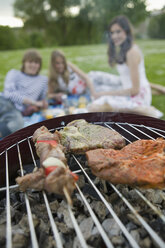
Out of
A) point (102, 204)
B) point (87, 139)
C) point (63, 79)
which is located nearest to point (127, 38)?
point (63, 79)

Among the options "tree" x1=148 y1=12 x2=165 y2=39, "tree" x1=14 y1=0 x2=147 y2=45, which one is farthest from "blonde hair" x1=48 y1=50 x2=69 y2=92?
"tree" x1=14 y1=0 x2=147 y2=45

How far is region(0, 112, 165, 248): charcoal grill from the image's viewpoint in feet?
3.47

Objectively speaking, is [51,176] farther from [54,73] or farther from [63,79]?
[63,79]

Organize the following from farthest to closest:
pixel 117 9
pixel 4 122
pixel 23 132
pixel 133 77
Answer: pixel 117 9 → pixel 133 77 → pixel 4 122 → pixel 23 132

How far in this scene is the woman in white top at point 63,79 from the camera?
5.66 m

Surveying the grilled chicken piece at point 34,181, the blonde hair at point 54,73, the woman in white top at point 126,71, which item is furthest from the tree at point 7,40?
the grilled chicken piece at point 34,181

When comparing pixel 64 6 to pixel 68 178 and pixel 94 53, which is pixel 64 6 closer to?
pixel 94 53

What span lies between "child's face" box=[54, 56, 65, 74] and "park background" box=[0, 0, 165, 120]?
10.0 feet

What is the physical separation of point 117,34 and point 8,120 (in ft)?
10.4

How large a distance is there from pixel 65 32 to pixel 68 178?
20474mm

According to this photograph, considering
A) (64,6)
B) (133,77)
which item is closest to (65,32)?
(64,6)

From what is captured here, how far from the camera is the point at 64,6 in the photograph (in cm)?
1806

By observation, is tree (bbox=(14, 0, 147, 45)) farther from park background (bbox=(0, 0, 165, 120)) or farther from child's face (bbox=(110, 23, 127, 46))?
child's face (bbox=(110, 23, 127, 46))

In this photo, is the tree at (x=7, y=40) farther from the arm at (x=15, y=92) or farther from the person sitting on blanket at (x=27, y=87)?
the arm at (x=15, y=92)
